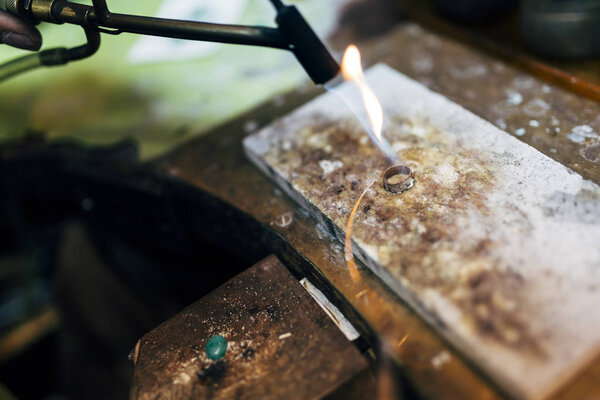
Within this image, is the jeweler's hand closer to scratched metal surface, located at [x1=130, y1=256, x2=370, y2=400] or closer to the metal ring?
scratched metal surface, located at [x1=130, y1=256, x2=370, y2=400]

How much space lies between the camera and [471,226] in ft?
3.71

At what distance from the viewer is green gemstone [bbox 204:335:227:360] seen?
1090 mm

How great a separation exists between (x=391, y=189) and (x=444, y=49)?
1038 millimetres

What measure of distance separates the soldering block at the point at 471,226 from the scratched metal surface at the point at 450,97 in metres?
0.06

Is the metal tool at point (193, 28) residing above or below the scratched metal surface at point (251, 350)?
above

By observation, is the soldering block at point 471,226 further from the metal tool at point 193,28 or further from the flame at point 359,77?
the metal tool at point 193,28

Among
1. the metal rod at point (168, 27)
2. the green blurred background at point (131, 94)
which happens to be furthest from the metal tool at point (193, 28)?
the green blurred background at point (131, 94)

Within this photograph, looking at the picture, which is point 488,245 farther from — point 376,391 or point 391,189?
point 376,391

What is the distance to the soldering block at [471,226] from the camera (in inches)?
36.4

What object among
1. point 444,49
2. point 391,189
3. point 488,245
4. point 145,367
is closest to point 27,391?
point 145,367

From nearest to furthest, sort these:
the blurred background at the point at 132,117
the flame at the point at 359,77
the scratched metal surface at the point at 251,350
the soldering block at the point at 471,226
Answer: the soldering block at the point at 471,226, the scratched metal surface at the point at 251,350, the flame at the point at 359,77, the blurred background at the point at 132,117

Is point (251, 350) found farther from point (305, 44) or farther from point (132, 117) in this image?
point (132, 117)

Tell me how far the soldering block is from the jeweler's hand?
30.5 inches

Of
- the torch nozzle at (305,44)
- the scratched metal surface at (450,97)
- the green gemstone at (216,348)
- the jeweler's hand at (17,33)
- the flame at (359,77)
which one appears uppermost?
the jeweler's hand at (17,33)
